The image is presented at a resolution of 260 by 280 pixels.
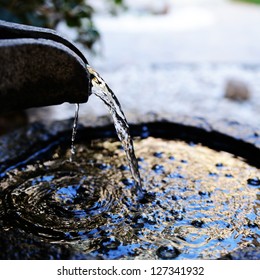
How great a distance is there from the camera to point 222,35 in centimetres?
962

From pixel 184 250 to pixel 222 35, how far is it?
27.3 ft

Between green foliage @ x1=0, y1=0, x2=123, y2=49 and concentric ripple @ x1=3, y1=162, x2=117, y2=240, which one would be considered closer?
concentric ripple @ x1=3, y1=162, x2=117, y2=240

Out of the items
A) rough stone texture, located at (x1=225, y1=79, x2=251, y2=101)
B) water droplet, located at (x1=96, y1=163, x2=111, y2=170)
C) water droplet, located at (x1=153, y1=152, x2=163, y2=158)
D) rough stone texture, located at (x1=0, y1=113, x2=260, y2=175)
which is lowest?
rough stone texture, located at (x1=225, y1=79, x2=251, y2=101)

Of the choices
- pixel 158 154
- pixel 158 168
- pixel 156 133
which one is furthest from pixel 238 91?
pixel 158 168

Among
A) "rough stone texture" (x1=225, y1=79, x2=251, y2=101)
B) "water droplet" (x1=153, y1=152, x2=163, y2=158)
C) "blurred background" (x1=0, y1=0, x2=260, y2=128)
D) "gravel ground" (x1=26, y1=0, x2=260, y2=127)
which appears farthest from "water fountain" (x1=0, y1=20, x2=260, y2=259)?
"rough stone texture" (x1=225, y1=79, x2=251, y2=101)

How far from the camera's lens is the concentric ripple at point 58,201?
6.63ft

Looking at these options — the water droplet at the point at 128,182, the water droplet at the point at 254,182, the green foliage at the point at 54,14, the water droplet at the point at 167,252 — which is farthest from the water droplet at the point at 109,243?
the green foliage at the point at 54,14

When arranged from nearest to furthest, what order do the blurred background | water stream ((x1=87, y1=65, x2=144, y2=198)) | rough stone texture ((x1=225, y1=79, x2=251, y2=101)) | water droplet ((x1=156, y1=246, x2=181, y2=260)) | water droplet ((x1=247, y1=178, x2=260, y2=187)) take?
1. water droplet ((x1=156, y1=246, x2=181, y2=260))
2. water stream ((x1=87, y1=65, x2=144, y2=198))
3. water droplet ((x1=247, y1=178, x2=260, y2=187))
4. the blurred background
5. rough stone texture ((x1=225, y1=79, x2=251, y2=101))

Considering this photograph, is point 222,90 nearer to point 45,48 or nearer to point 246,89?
point 246,89

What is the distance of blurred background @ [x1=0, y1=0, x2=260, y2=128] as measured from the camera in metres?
4.38

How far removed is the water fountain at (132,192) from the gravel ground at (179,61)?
0.45 metres

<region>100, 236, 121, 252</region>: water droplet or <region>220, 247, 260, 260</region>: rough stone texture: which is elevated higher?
<region>220, 247, 260, 260</region>: rough stone texture

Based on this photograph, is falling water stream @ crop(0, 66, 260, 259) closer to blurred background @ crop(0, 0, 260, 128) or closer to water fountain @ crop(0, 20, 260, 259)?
A: water fountain @ crop(0, 20, 260, 259)
